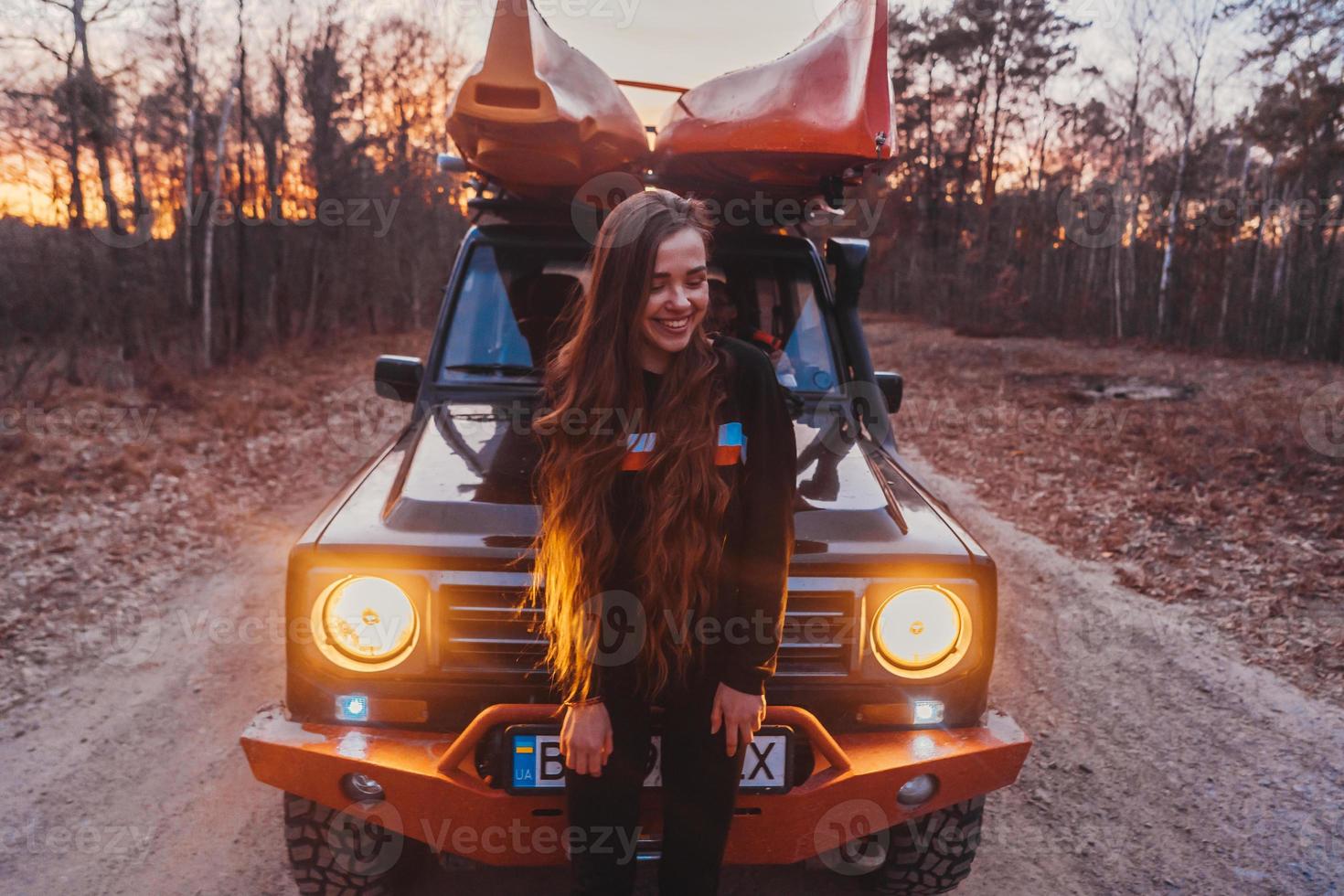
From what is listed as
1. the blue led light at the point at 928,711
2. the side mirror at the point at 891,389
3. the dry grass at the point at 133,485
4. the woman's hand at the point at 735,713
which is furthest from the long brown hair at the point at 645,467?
the dry grass at the point at 133,485

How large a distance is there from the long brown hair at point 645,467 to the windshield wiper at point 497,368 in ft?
A: 5.16

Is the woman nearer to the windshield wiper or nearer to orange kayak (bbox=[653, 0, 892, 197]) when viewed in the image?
orange kayak (bbox=[653, 0, 892, 197])

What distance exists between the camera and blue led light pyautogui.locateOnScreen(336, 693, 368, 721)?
7.34ft

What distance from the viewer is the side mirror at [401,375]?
11.7ft

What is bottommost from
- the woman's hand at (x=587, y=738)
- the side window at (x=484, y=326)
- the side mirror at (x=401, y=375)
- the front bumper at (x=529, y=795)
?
the front bumper at (x=529, y=795)

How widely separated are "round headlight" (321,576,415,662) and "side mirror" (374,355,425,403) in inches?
56.2

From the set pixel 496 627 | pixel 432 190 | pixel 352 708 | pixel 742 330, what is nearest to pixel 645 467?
pixel 496 627

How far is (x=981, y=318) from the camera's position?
3075 centimetres

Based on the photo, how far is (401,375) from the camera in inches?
140

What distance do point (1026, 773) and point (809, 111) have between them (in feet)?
9.08

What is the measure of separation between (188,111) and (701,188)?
17431mm

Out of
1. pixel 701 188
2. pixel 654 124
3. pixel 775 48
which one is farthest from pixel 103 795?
pixel 775 48

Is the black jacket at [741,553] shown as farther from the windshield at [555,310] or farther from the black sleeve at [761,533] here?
the windshield at [555,310]

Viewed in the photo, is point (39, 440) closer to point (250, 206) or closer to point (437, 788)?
point (437, 788)
